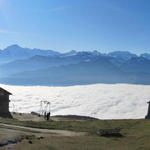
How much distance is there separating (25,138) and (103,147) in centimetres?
659

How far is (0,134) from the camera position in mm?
19406

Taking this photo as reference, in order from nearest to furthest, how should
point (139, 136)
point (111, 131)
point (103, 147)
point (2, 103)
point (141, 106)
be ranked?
point (103, 147)
point (139, 136)
point (111, 131)
point (2, 103)
point (141, 106)

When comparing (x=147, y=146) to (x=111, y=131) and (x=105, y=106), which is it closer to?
(x=111, y=131)

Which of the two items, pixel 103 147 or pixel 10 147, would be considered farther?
pixel 103 147

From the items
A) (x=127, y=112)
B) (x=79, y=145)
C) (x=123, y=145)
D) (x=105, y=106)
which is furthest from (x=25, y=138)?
(x=105, y=106)

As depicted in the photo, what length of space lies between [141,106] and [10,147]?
428ft

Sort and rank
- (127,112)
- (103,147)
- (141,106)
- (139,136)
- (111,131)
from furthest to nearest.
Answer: (141,106)
(127,112)
(111,131)
(139,136)
(103,147)

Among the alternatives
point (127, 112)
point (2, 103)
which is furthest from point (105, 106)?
point (2, 103)

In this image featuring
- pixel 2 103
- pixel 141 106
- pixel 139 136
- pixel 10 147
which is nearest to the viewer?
pixel 10 147

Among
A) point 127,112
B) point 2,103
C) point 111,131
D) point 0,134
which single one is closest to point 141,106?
point 127,112

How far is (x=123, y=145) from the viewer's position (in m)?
19.4

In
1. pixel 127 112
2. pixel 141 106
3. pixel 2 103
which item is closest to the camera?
pixel 2 103

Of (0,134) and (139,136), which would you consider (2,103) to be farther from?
(139,136)

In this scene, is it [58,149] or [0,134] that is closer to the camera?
[58,149]
